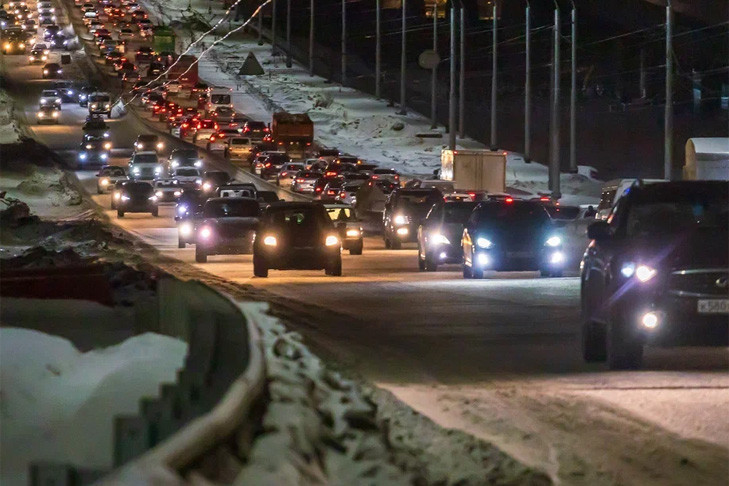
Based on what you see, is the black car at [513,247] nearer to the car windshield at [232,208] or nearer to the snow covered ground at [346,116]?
the car windshield at [232,208]

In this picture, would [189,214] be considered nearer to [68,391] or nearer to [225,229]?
[225,229]

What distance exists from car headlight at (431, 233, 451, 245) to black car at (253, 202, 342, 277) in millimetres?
2672

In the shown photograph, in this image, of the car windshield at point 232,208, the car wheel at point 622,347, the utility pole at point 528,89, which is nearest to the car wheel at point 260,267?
the car windshield at point 232,208

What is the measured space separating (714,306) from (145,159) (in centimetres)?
5941

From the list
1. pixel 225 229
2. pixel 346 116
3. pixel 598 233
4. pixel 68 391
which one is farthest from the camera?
pixel 346 116

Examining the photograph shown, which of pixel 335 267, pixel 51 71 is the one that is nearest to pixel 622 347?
pixel 335 267

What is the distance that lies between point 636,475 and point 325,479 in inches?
79.6

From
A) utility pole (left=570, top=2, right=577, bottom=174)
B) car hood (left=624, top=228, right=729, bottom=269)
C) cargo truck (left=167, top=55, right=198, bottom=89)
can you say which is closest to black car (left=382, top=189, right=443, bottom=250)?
utility pole (left=570, top=2, right=577, bottom=174)

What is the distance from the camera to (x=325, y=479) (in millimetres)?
7957

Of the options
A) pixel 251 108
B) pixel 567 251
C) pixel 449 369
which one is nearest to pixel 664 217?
pixel 449 369

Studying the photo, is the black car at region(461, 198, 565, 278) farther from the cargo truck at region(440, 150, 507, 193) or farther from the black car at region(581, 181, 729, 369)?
the cargo truck at region(440, 150, 507, 193)

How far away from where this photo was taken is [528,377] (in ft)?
43.3

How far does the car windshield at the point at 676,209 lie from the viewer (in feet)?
46.2

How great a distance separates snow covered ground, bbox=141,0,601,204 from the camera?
76.6m
